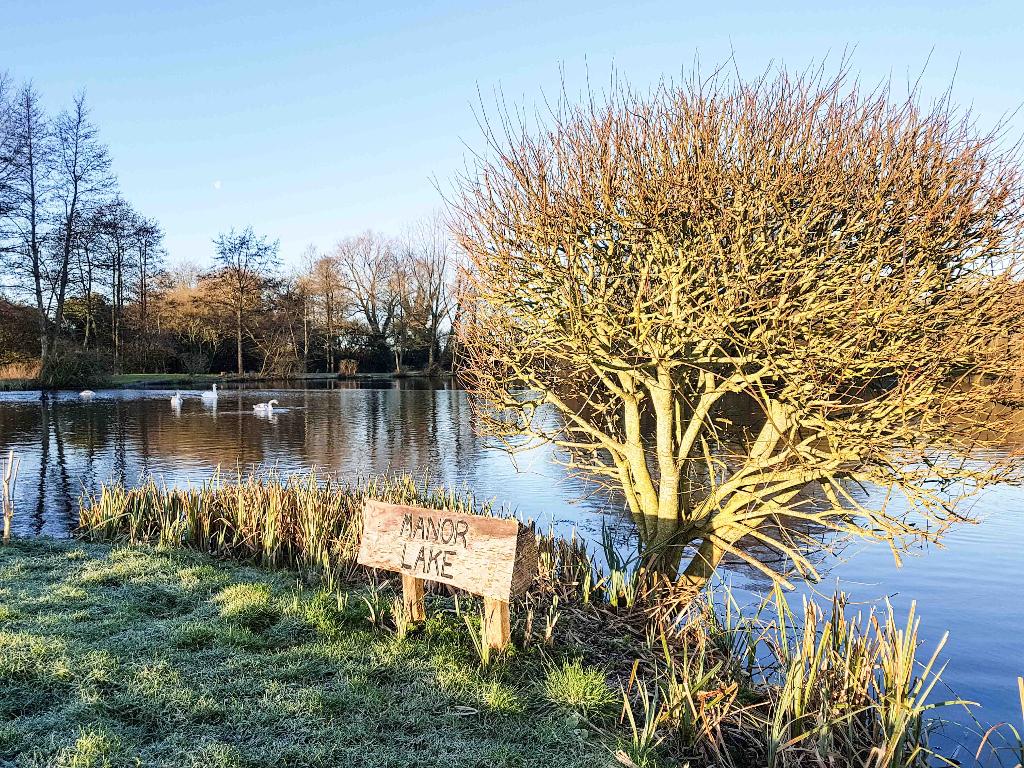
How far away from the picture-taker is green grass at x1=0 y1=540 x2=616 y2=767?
3268 mm

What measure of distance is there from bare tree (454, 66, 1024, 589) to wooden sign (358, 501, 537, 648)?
2401 mm

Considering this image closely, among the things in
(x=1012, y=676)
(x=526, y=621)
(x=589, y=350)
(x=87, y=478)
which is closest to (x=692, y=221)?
(x=589, y=350)

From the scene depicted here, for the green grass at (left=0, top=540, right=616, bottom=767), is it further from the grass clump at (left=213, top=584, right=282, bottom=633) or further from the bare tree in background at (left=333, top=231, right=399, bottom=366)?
the bare tree in background at (left=333, top=231, right=399, bottom=366)

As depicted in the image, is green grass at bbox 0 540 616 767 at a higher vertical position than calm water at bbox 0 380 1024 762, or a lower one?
higher

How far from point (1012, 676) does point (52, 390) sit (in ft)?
133

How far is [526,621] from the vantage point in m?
4.84

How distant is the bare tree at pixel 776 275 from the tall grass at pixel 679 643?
106cm

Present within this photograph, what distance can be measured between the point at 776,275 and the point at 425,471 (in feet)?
27.1

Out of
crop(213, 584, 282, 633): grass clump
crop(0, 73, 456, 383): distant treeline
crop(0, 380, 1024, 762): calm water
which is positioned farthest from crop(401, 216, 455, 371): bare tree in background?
crop(213, 584, 282, 633): grass clump

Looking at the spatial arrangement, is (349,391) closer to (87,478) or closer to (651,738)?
(87,478)

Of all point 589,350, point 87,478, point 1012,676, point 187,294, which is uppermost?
point 187,294

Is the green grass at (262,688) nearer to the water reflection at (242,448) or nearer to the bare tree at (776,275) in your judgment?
the bare tree at (776,275)

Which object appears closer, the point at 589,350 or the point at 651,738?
the point at 651,738

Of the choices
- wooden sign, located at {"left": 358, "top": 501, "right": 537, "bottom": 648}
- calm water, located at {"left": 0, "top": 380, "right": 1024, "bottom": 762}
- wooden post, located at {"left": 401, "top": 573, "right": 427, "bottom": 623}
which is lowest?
calm water, located at {"left": 0, "top": 380, "right": 1024, "bottom": 762}
